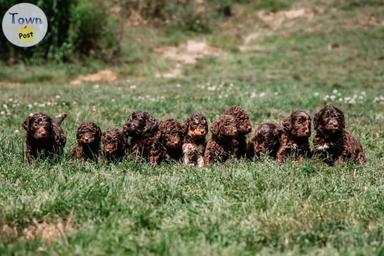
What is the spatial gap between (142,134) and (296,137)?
2.05m

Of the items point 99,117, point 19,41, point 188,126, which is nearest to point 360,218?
point 188,126

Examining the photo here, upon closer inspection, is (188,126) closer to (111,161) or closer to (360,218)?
(111,161)

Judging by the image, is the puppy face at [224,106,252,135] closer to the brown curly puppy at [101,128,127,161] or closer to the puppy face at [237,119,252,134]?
the puppy face at [237,119,252,134]

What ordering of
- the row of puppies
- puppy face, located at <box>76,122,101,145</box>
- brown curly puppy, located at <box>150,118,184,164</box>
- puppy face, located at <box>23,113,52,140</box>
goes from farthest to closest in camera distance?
brown curly puppy, located at <box>150,118,184,164</box> < the row of puppies < puppy face, located at <box>76,122,101,145</box> < puppy face, located at <box>23,113,52,140</box>

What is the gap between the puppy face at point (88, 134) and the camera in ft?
22.6

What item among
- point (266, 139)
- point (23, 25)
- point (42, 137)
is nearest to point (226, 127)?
point (266, 139)

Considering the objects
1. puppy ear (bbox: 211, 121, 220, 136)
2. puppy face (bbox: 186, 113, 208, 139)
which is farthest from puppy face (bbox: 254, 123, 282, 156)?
puppy face (bbox: 186, 113, 208, 139)

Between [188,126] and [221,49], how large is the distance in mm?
17284

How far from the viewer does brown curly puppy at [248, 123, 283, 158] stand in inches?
289

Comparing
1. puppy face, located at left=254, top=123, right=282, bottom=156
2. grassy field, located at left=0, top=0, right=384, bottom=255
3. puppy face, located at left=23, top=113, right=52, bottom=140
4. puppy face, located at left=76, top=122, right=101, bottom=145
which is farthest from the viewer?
puppy face, located at left=254, top=123, right=282, bottom=156

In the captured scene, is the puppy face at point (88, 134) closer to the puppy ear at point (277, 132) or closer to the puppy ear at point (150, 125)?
the puppy ear at point (150, 125)

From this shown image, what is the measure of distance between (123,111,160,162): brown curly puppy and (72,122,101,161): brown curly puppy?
406 millimetres

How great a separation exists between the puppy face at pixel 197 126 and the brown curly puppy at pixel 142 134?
48 cm

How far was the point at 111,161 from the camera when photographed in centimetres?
693
